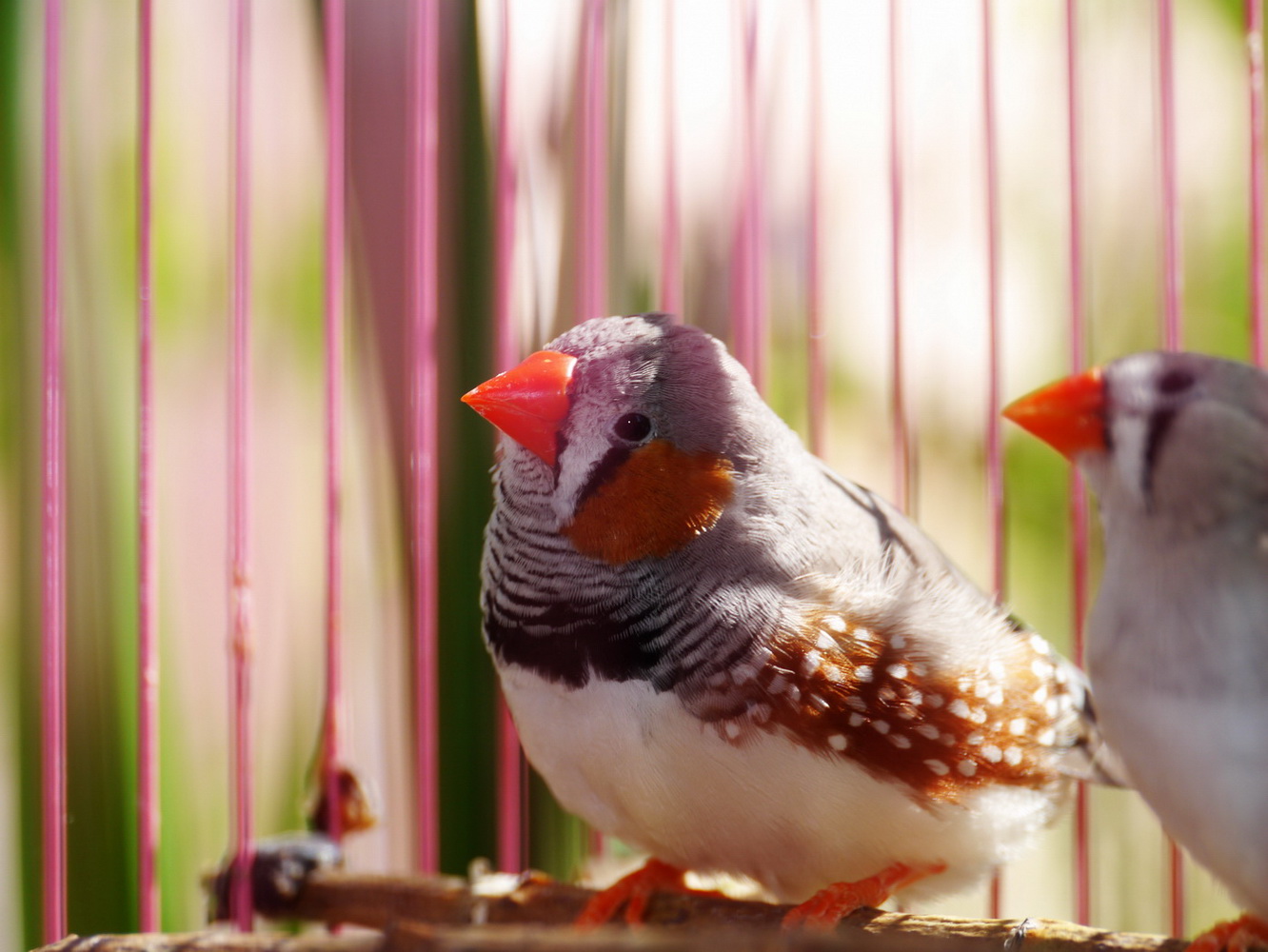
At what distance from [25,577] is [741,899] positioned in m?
0.91

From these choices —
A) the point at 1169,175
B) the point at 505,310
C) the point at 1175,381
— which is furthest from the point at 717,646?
the point at 1169,175

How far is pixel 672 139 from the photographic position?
103cm

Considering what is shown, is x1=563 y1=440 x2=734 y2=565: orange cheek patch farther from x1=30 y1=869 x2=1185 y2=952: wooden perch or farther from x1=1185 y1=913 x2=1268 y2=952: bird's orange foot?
x1=1185 y1=913 x2=1268 y2=952: bird's orange foot

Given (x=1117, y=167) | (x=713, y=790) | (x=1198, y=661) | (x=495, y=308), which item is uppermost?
(x=1117, y=167)

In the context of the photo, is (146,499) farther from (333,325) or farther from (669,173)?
(669,173)

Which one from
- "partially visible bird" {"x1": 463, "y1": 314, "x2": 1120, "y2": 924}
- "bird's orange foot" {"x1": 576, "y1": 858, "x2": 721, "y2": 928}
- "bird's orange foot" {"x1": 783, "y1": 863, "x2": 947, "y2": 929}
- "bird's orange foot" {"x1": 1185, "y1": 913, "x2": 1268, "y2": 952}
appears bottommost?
"bird's orange foot" {"x1": 576, "y1": 858, "x2": 721, "y2": 928}

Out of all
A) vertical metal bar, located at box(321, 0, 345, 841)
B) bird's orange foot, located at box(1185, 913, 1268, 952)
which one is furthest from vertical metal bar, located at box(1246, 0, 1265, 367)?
vertical metal bar, located at box(321, 0, 345, 841)

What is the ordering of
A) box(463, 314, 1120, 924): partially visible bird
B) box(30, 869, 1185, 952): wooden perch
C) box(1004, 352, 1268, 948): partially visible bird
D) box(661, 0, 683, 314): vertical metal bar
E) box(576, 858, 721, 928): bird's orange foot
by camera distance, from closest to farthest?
box(30, 869, 1185, 952): wooden perch → box(1004, 352, 1268, 948): partially visible bird → box(463, 314, 1120, 924): partially visible bird → box(576, 858, 721, 928): bird's orange foot → box(661, 0, 683, 314): vertical metal bar

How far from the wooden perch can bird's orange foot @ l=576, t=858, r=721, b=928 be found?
11 millimetres

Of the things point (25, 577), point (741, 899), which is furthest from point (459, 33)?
point (741, 899)

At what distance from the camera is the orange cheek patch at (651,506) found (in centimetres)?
80

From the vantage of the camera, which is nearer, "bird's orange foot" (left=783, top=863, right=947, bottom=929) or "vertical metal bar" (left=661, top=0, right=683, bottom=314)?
"bird's orange foot" (left=783, top=863, right=947, bottom=929)

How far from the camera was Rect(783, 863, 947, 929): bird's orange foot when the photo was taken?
84 centimetres

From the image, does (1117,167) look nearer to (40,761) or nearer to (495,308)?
(495,308)
